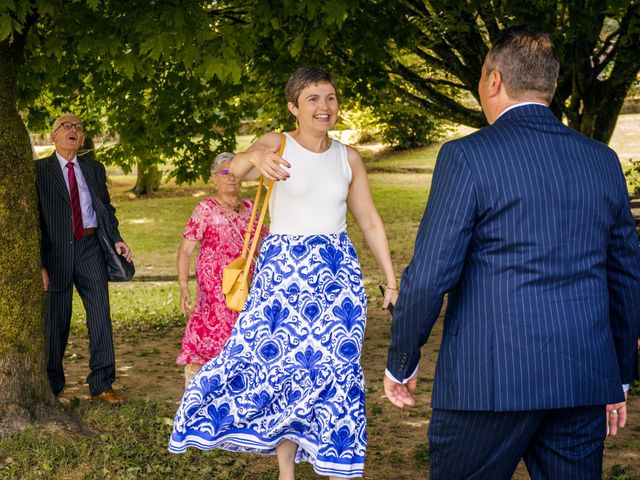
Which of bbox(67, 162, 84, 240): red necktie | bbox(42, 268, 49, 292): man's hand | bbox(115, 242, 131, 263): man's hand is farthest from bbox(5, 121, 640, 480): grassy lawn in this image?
bbox(67, 162, 84, 240): red necktie

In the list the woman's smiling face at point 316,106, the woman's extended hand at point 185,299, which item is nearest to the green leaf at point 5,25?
the woman's smiling face at point 316,106

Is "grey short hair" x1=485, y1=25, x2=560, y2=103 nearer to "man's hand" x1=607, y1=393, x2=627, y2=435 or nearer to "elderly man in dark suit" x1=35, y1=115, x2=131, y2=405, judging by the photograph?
"man's hand" x1=607, y1=393, x2=627, y2=435

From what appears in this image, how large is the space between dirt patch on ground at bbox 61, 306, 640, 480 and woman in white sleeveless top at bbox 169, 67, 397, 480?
1094 millimetres

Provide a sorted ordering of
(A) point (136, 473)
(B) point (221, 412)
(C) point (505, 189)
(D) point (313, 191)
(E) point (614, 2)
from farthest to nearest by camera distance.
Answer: (E) point (614, 2) → (A) point (136, 473) → (D) point (313, 191) → (B) point (221, 412) → (C) point (505, 189)

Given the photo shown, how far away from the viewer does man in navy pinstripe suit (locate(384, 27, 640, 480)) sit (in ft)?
9.92

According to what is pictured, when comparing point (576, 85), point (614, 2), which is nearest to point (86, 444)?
point (614, 2)

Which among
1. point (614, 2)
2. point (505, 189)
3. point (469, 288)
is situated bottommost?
point (469, 288)

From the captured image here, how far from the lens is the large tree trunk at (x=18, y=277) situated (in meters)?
6.30

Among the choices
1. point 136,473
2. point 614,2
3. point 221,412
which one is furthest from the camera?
point 614,2

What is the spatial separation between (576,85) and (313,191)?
921 centimetres

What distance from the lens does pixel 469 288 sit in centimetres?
310

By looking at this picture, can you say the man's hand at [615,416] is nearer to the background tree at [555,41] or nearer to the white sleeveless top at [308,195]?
the white sleeveless top at [308,195]

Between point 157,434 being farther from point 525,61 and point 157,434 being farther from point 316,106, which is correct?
point 525,61

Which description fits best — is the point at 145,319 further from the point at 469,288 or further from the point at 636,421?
the point at 469,288
